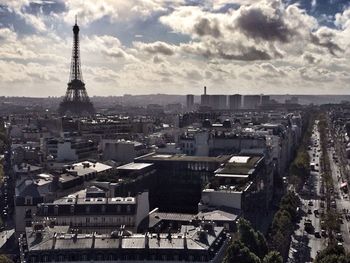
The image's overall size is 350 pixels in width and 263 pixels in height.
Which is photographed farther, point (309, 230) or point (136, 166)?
point (136, 166)

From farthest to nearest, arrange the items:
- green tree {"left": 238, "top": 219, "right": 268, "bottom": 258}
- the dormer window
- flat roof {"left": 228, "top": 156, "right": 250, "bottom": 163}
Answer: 1. flat roof {"left": 228, "top": 156, "right": 250, "bottom": 163}
2. the dormer window
3. green tree {"left": 238, "top": 219, "right": 268, "bottom": 258}

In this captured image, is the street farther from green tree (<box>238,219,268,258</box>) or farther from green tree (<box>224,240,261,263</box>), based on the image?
green tree (<box>224,240,261,263</box>)

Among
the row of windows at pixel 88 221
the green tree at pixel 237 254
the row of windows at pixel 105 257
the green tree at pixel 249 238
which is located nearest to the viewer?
the row of windows at pixel 105 257

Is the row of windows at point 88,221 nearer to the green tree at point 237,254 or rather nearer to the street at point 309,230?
the green tree at point 237,254

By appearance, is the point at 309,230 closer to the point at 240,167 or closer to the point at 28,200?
the point at 240,167

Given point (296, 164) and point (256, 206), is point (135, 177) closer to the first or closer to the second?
point (256, 206)

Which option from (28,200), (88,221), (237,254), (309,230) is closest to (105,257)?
(237,254)

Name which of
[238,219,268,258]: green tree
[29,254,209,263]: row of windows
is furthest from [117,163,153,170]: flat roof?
[29,254,209,263]: row of windows

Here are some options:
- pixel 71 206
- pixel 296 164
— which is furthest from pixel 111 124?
pixel 71 206

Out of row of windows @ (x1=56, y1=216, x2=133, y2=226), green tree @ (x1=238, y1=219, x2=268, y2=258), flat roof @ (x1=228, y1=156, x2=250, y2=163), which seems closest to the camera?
green tree @ (x1=238, y1=219, x2=268, y2=258)

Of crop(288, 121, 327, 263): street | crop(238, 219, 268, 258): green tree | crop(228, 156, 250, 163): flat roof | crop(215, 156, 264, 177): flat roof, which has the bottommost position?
crop(288, 121, 327, 263): street

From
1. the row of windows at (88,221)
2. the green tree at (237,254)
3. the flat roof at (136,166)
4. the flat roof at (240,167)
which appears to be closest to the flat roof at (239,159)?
the flat roof at (240,167)
